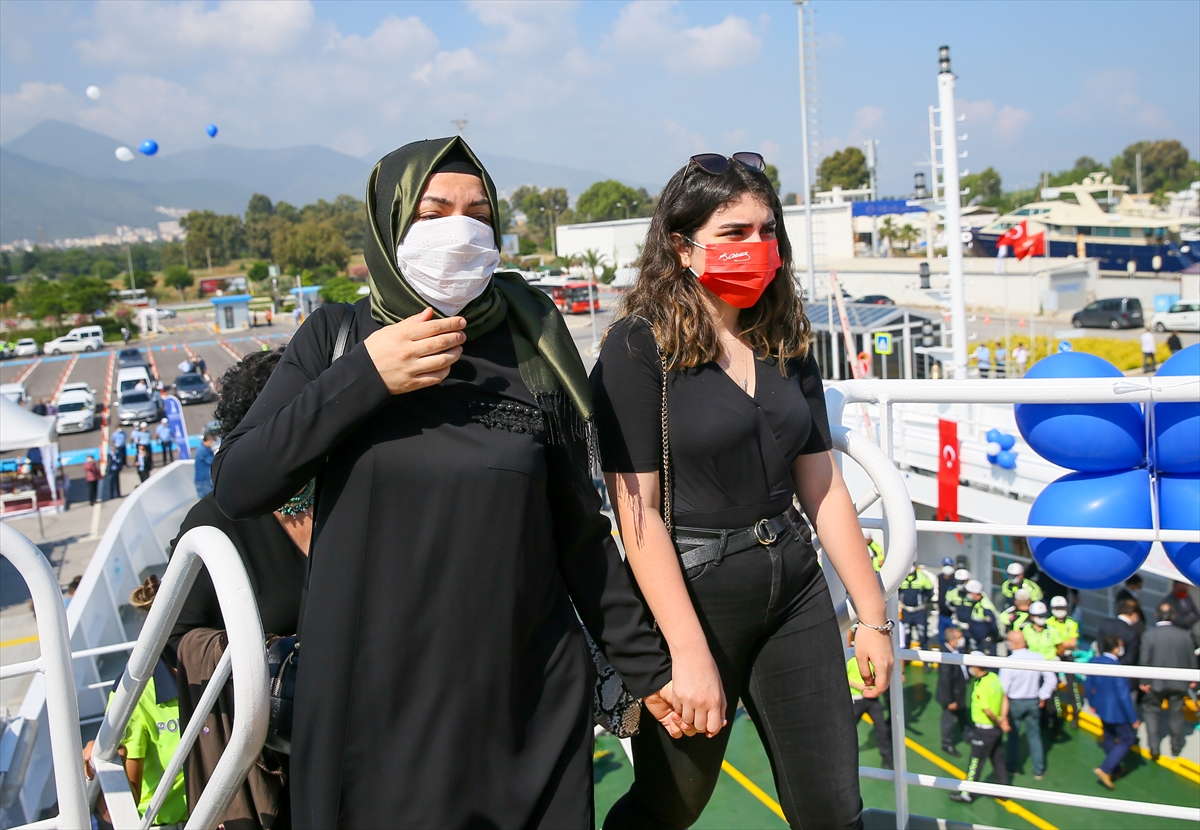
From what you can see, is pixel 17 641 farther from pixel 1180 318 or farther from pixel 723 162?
pixel 1180 318

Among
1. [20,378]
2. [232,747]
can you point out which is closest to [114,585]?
[232,747]

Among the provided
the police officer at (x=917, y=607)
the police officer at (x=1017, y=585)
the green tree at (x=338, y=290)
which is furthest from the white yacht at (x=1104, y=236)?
the police officer at (x=1017, y=585)

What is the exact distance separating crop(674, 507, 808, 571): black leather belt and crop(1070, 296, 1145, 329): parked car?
3455cm

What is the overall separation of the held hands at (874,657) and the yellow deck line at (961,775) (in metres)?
4.46

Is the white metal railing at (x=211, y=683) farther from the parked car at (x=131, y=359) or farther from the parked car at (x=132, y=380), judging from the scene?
the parked car at (x=131, y=359)

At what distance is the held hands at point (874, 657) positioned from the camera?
6.32 feet

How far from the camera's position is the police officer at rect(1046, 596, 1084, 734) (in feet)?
24.1

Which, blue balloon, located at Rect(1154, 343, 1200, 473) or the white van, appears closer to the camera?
blue balloon, located at Rect(1154, 343, 1200, 473)

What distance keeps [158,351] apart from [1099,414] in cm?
5265

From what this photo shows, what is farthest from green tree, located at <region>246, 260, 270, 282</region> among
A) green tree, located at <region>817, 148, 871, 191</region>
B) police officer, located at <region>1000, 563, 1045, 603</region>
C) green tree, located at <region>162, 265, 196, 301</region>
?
police officer, located at <region>1000, 563, 1045, 603</region>

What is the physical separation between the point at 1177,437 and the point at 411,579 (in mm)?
2305

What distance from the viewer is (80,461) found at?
24062mm

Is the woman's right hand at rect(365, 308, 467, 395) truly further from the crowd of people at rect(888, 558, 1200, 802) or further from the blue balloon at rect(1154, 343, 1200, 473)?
the crowd of people at rect(888, 558, 1200, 802)

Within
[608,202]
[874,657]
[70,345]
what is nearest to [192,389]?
[70,345]
